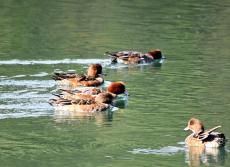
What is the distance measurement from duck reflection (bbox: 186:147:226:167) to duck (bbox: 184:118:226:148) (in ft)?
0.27

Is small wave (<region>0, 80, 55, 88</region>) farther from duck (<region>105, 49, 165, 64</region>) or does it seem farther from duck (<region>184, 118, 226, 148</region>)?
duck (<region>184, 118, 226, 148</region>)

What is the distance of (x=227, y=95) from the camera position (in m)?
20.1

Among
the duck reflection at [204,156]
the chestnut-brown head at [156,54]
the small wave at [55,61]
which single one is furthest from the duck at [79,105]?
the chestnut-brown head at [156,54]

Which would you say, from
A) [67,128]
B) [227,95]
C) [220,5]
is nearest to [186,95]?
[227,95]

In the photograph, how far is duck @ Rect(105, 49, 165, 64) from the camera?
24297 mm

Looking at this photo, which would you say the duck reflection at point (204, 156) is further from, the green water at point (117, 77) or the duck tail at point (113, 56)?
the duck tail at point (113, 56)

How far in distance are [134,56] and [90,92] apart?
5073 millimetres

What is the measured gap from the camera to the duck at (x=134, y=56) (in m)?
Answer: 24.3

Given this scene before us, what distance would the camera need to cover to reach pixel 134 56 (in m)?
24.6

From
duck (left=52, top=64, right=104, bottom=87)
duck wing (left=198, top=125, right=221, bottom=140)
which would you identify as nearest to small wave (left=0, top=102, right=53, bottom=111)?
duck (left=52, top=64, right=104, bottom=87)

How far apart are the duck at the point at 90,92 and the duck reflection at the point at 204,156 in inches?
160

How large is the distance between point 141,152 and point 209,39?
13291 mm

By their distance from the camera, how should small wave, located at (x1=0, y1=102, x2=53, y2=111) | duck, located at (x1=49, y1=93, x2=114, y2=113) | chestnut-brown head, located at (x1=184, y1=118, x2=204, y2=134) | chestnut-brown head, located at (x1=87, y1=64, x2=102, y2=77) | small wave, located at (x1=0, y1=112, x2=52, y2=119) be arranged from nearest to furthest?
chestnut-brown head, located at (x1=184, y1=118, x2=204, y2=134) < small wave, located at (x1=0, y1=112, x2=52, y2=119) < small wave, located at (x1=0, y1=102, x2=53, y2=111) < duck, located at (x1=49, y1=93, x2=114, y2=113) < chestnut-brown head, located at (x1=87, y1=64, x2=102, y2=77)

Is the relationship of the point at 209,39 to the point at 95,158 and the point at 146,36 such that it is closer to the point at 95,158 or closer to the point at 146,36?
the point at 146,36
